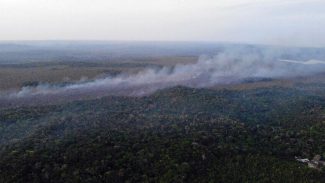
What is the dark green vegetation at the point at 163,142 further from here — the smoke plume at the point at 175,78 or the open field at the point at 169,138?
the smoke plume at the point at 175,78

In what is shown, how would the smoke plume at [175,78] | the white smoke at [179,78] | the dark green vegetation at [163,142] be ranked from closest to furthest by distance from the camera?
the dark green vegetation at [163,142] → the smoke plume at [175,78] → the white smoke at [179,78]

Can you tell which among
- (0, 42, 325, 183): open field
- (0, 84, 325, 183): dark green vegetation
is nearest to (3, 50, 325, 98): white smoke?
(0, 42, 325, 183): open field

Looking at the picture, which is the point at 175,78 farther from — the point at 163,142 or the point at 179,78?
the point at 163,142

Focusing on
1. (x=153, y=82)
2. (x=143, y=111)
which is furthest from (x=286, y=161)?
(x=153, y=82)

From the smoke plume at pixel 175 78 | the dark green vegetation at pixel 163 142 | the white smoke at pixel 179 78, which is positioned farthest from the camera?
the white smoke at pixel 179 78

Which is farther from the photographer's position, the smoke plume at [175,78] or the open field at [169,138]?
the smoke plume at [175,78]

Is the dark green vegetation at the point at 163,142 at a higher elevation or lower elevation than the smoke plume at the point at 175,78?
higher

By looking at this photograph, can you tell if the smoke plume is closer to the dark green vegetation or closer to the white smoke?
the white smoke

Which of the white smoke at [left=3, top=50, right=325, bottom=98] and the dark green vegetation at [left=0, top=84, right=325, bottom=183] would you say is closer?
the dark green vegetation at [left=0, top=84, right=325, bottom=183]

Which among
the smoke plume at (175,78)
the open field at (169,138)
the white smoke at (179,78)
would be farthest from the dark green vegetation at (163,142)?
the white smoke at (179,78)
